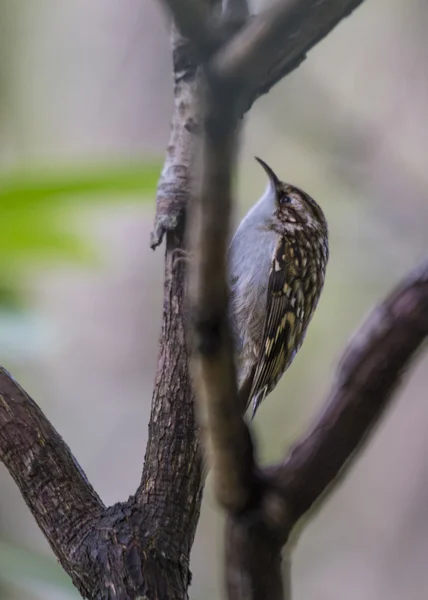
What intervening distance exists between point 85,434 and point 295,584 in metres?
1.41

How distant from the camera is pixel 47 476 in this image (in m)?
1.38

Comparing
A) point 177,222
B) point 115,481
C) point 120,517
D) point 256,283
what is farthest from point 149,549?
point 115,481

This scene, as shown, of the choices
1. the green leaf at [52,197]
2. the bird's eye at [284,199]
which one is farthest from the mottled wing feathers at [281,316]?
the green leaf at [52,197]

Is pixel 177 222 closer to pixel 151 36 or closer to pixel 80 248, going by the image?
pixel 80 248

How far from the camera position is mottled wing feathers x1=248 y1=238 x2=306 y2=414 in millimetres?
2453

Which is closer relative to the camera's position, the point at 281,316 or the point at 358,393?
the point at 358,393

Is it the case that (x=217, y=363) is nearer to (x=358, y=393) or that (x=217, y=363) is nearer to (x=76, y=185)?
(x=358, y=393)

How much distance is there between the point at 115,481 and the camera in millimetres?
4230

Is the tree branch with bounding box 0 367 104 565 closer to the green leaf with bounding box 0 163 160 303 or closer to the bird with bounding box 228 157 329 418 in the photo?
the green leaf with bounding box 0 163 160 303

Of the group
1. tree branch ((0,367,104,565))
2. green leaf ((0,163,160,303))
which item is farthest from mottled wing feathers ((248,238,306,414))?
green leaf ((0,163,160,303))

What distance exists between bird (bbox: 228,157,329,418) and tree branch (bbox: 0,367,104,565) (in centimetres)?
100

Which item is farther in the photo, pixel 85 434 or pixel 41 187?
pixel 85 434

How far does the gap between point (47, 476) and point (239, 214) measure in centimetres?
201

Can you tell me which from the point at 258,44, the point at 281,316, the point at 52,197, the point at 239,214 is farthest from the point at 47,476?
the point at 239,214
